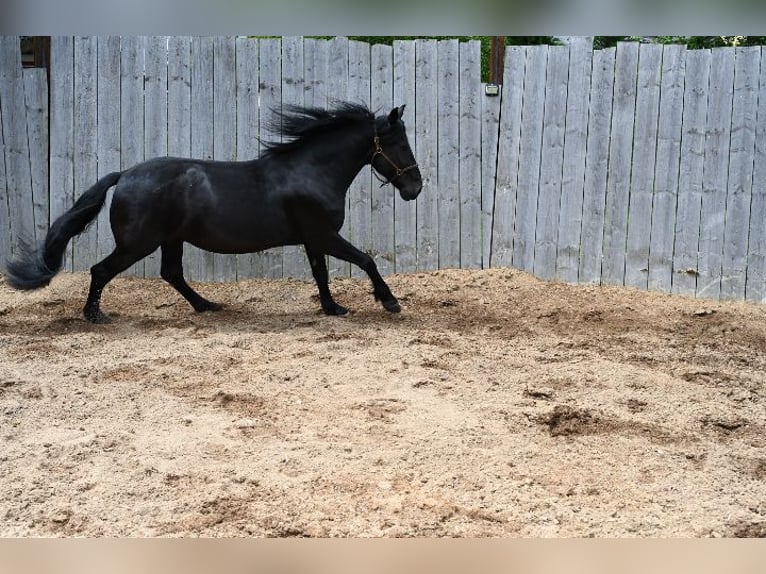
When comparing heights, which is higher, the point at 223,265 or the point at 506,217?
the point at 506,217

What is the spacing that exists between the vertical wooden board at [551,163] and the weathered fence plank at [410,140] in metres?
1.23

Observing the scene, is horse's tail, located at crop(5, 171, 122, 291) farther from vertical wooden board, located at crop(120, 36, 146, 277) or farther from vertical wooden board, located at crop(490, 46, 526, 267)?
vertical wooden board, located at crop(490, 46, 526, 267)

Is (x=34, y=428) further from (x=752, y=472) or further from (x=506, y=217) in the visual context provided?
(x=506, y=217)

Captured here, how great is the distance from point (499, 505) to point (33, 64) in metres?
6.85

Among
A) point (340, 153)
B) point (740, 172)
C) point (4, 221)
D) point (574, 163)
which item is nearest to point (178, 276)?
point (340, 153)

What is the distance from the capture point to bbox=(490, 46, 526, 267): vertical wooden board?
7594mm

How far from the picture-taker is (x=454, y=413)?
4230 mm

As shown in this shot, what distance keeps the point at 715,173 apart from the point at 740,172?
0.21 metres

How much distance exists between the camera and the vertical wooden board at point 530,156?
755 cm

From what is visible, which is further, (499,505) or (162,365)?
(162,365)

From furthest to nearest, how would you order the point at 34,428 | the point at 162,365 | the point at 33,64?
the point at 33,64 → the point at 162,365 → the point at 34,428

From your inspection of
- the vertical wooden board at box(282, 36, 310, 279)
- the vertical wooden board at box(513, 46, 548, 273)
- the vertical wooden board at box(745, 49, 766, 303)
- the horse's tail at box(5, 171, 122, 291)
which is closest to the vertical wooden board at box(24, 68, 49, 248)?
the horse's tail at box(5, 171, 122, 291)

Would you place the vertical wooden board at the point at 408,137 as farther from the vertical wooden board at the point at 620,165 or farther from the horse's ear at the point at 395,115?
the vertical wooden board at the point at 620,165
